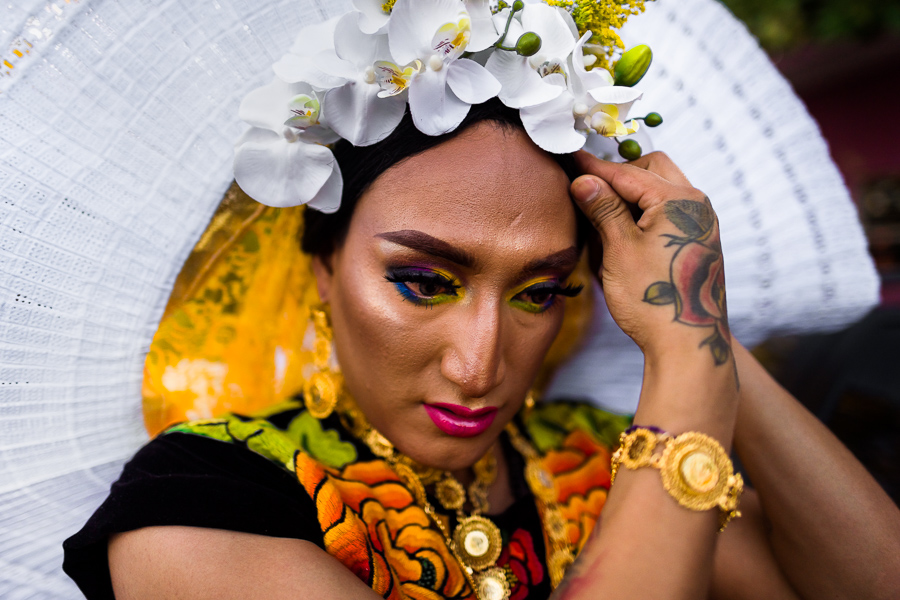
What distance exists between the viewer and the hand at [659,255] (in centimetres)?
126

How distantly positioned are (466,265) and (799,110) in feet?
4.30

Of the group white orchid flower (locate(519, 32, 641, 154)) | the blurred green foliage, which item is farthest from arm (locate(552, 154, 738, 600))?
the blurred green foliage

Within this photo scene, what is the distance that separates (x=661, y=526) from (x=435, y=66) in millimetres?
991

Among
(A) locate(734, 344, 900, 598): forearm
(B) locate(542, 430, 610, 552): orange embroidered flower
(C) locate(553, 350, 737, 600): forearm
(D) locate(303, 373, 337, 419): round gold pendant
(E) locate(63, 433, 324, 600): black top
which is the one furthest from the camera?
(B) locate(542, 430, 610, 552): orange embroidered flower

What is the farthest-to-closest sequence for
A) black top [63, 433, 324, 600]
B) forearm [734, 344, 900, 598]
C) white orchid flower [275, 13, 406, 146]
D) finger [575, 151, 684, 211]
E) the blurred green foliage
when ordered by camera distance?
the blurred green foliage, forearm [734, 344, 900, 598], finger [575, 151, 684, 211], white orchid flower [275, 13, 406, 146], black top [63, 433, 324, 600]

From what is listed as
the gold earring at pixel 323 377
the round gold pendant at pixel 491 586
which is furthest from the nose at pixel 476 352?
the round gold pendant at pixel 491 586

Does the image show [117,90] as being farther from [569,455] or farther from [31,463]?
[569,455]

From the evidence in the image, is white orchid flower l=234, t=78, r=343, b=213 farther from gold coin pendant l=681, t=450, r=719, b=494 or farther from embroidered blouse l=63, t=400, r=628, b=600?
gold coin pendant l=681, t=450, r=719, b=494

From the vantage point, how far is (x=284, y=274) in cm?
171

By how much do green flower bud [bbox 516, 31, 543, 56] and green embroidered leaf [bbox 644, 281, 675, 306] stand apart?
1.82ft

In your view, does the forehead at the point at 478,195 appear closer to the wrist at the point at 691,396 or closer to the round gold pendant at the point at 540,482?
the wrist at the point at 691,396

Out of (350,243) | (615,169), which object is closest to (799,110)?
(615,169)

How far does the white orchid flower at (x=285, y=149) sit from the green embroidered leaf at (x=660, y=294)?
73cm

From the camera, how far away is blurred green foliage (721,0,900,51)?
5.03 meters
